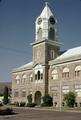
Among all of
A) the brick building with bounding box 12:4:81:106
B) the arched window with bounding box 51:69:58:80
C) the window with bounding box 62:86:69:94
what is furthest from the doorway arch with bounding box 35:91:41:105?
the window with bounding box 62:86:69:94

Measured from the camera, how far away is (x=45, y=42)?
215ft

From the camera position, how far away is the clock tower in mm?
65312

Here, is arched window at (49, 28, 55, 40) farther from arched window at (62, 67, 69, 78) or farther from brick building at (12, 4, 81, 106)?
arched window at (62, 67, 69, 78)

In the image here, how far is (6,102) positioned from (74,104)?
27605 mm

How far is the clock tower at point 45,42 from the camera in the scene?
65.3 m

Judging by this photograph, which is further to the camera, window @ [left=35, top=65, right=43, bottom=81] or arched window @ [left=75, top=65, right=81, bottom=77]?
window @ [left=35, top=65, right=43, bottom=81]

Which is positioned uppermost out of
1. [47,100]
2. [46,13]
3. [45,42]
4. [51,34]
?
[46,13]

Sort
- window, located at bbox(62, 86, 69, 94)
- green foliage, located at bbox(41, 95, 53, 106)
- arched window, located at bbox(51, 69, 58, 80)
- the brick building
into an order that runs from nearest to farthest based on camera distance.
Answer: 1. the brick building
2. window, located at bbox(62, 86, 69, 94)
3. green foliage, located at bbox(41, 95, 53, 106)
4. arched window, located at bbox(51, 69, 58, 80)

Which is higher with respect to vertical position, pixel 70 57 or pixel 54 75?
pixel 70 57

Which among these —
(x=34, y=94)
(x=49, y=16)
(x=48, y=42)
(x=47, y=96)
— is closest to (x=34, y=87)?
(x=34, y=94)

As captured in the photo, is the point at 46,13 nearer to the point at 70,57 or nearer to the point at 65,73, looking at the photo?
the point at 70,57

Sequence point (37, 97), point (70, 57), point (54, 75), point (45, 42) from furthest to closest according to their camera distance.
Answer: point (37, 97)
point (45, 42)
point (54, 75)
point (70, 57)

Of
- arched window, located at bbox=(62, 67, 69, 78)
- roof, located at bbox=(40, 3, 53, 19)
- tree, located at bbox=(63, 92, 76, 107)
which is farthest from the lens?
roof, located at bbox=(40, 3, 53, 19)

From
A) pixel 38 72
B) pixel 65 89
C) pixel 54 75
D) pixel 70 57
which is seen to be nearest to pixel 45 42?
pixel 38 72
